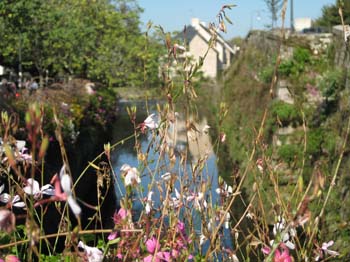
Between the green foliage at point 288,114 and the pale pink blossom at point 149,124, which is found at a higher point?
the pale pink blossom at point 149,124

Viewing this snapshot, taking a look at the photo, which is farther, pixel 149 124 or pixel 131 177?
pixel 149 124

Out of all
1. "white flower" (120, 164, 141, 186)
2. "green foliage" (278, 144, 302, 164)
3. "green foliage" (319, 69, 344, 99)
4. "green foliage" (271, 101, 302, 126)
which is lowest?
"green foliage" (278, 144, 302, 164)

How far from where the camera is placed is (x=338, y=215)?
650 cm

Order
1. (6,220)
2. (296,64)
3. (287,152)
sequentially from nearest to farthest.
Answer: (6,220), (287,152), (296,64)

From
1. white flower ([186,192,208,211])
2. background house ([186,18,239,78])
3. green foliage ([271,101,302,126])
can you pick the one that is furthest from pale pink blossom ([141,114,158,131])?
background house ([186,18,239,78])

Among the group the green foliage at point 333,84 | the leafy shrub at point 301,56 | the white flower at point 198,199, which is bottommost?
the green foliage at point 333,84

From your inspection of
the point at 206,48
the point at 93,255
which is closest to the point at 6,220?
the point at 93,255

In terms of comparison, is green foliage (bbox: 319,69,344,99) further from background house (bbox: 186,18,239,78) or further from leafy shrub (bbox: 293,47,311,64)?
background house (bbox: 186,18,239,78)

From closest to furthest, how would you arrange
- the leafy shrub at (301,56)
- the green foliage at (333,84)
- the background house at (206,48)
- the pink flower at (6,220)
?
the pink flower at (6,220)
the green foliage at (333,84)
the leafy shrub at (301,56)
the background house at (206,48)

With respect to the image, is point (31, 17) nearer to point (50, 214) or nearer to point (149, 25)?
point (50, 214)

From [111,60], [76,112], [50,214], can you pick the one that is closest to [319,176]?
[50,214]

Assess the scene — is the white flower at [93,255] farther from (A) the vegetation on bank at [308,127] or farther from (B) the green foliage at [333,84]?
(B) the green foliage at [333,84]

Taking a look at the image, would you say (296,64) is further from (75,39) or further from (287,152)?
(75,39)

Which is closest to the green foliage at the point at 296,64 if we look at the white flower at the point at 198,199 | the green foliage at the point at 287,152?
the green foliage at the point at 287,152
